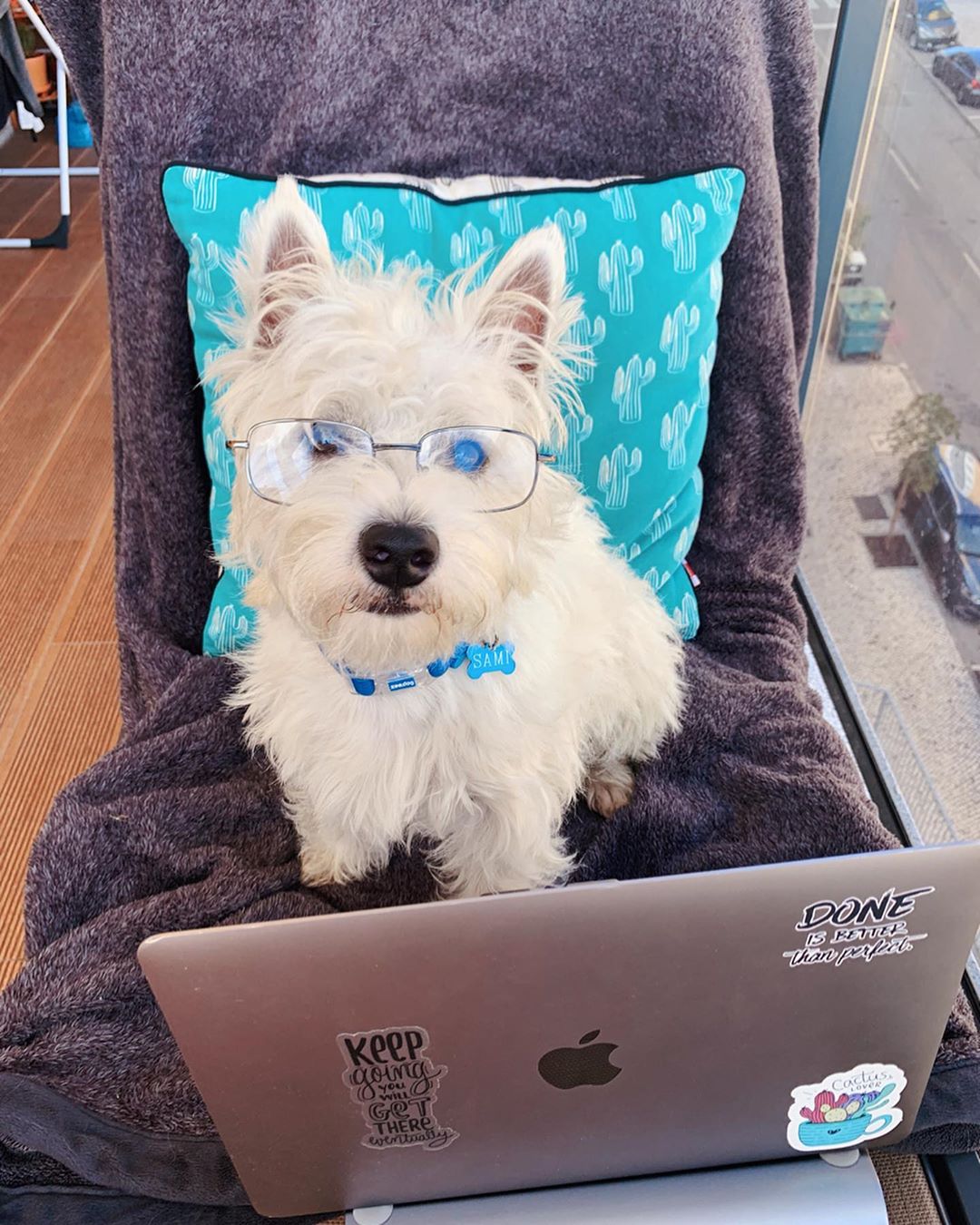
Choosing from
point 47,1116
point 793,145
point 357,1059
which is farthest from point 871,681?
point 47,1116

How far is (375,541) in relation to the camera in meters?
0.99

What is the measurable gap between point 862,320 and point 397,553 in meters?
1.89

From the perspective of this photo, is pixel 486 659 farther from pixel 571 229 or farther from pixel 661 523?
pixel 571 229

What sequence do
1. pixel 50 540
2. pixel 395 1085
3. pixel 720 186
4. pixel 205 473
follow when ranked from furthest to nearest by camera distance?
pixel 50 540, pixel 205 473, pixel 720 186, pixel 395 1085

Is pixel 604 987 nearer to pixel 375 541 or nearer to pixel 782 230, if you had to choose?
pixel 375 541

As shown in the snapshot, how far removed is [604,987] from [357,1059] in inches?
10.5

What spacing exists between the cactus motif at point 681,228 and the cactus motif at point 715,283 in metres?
0.06

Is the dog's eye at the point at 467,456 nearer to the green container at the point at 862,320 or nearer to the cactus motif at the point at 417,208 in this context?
the cactus motif at the point at 417,208

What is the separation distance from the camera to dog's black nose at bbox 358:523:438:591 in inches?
39.1

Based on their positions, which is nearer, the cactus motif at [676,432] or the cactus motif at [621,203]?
the cactus motif at [621,203]

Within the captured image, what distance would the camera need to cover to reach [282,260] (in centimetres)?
112

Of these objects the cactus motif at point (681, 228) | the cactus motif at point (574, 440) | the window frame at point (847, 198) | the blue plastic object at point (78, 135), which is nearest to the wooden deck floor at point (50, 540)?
the blue plastic object at point (78, 135)

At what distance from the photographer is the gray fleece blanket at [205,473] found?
140 centimetres

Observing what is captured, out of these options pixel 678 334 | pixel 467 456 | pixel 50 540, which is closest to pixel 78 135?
pixel 50 540
